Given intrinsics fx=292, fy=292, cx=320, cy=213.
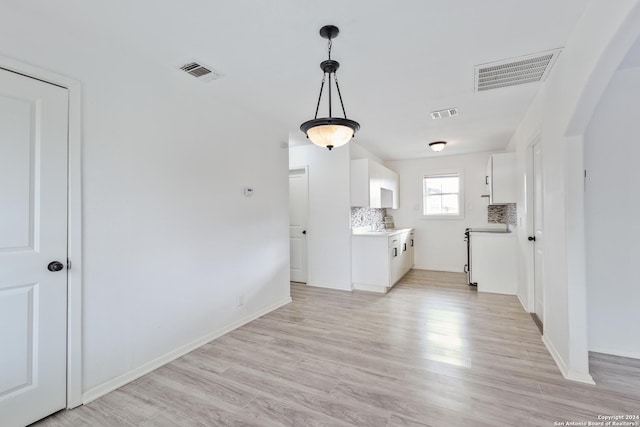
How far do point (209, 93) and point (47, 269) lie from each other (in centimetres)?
198

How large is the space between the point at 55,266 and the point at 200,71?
1.81 meters

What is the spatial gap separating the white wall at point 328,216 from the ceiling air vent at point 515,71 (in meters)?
2.31

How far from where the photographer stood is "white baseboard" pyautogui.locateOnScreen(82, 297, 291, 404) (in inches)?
79.9

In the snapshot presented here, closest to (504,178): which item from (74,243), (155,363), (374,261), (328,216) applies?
(374,261)

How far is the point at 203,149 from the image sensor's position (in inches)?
113

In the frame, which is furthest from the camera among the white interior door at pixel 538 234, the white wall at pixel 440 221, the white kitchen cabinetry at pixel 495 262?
the white wall at pixel 440 221

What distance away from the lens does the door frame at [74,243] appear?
190cm

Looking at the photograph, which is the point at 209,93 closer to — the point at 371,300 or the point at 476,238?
the point at 371,300

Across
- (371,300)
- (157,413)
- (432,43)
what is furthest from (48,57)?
(371,300)

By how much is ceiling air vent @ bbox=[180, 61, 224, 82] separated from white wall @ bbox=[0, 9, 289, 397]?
0.12m

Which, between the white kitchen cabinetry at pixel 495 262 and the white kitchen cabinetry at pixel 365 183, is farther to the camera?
the white kitchen cabinetry at pixel 365 183

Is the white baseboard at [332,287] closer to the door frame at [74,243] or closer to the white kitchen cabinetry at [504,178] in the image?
the white kitchen cabinetry at [504,178]

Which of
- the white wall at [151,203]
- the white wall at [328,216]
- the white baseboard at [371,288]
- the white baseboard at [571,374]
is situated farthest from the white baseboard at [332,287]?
the white baseboard at [571,374]

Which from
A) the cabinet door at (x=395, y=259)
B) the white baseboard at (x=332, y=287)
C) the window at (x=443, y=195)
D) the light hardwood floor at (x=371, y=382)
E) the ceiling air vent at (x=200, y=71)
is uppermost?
the ceiling air vent at (x=200, y=71)
